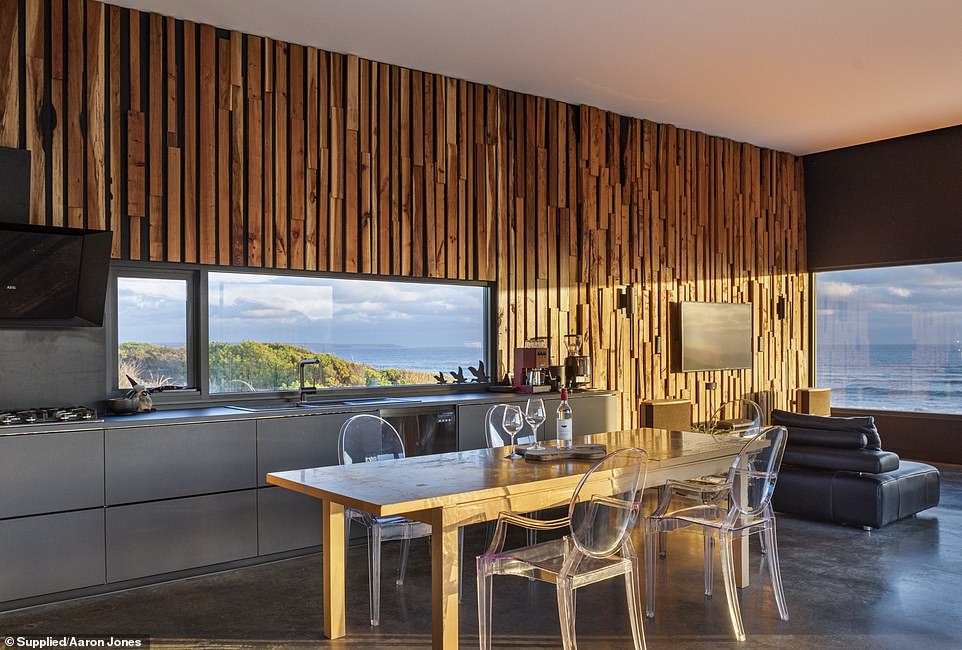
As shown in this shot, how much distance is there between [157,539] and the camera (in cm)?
448

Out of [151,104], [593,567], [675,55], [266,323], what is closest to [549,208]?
[675,55]

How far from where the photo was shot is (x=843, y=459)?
18.8ft

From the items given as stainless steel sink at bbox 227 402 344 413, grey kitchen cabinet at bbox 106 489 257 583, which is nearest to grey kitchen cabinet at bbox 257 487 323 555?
grey kitchen cabinet at bbox 106 489 257 583

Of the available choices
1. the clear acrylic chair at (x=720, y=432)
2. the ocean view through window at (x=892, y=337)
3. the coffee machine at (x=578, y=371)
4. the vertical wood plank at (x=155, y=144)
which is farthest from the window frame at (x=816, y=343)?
the vertical wood plank at (x=155, y=144)

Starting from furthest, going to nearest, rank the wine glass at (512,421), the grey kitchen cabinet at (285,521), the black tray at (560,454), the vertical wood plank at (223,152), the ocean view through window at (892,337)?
the ocean view through window at (892,337) < the vertical wood plank at (223,152) < the grey kitchen cabinet at (285,521) < the wine glass at (512,421) < the black tray at (560,454)

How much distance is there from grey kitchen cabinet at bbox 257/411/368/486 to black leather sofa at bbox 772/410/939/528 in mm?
3231

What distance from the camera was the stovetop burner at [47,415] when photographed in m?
4.17

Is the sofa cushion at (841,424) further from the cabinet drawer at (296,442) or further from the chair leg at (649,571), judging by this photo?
the cabinet drawer at (296,442)

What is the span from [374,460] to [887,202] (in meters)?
7.17

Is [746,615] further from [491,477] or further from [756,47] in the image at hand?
→ [756,47]

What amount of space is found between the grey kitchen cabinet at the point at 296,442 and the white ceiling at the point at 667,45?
8.40ft

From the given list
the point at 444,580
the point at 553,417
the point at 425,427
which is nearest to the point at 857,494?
the point at 553,417

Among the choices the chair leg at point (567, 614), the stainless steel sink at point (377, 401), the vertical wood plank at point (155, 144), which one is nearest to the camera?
the chair leg at point (567, 614)

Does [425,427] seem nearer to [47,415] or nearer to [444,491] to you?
[47,415]
